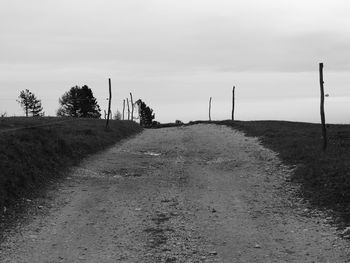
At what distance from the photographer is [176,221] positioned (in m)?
8.53

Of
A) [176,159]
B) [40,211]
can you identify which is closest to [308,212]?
[40,211]

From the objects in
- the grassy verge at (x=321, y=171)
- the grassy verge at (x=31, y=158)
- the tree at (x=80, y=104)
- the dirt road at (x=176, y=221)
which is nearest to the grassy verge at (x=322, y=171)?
the grassy verge at (x=321, y=171)

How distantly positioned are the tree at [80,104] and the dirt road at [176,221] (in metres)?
78.2

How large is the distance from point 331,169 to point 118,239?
6.72 metres

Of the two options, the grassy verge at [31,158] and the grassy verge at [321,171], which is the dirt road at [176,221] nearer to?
the grassy verge at [321,171]

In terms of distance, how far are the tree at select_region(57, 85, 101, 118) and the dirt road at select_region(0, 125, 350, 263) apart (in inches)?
3081

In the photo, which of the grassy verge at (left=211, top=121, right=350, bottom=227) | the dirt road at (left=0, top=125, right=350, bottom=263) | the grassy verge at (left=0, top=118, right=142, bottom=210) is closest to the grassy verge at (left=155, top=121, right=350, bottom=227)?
the grassy verge at (left=211, top=121, right=350, bottom=227)

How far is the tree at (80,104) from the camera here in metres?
92.8

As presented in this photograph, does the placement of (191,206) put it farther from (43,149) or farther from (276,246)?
(43,149)

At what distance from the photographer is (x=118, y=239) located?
748 centimetres

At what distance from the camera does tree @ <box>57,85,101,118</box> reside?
92750 millimetres

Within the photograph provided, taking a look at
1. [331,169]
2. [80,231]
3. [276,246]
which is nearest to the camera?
[276,246]

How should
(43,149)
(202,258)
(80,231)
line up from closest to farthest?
(202,258) → (80,231) → (43,149)

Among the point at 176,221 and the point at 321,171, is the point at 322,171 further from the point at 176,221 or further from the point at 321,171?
the point at 176,221
